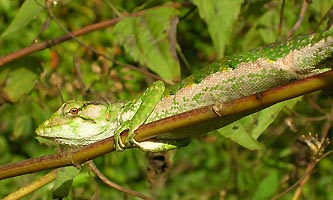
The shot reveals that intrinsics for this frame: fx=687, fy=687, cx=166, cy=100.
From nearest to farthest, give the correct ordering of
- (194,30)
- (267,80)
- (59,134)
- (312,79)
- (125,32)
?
(312,79) < (267,80) < (59,134) < (125,32) < (194,30)

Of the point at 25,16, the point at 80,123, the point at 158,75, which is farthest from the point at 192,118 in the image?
the point at 25,16

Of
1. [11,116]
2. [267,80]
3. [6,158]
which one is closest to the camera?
[267,80]

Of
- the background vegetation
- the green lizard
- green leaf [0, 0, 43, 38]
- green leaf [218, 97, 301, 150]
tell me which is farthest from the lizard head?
green leaf [0, 0, 43, 38]

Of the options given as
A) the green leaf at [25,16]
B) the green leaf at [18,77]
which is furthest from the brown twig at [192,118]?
the green leaf at [18,77]

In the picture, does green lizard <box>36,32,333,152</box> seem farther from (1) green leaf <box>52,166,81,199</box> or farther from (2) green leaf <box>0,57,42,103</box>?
(2) green leaf <box>0,57,42,103</box>

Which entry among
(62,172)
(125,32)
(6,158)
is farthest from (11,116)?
(62,172)

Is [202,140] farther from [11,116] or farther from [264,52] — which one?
[264,52]
